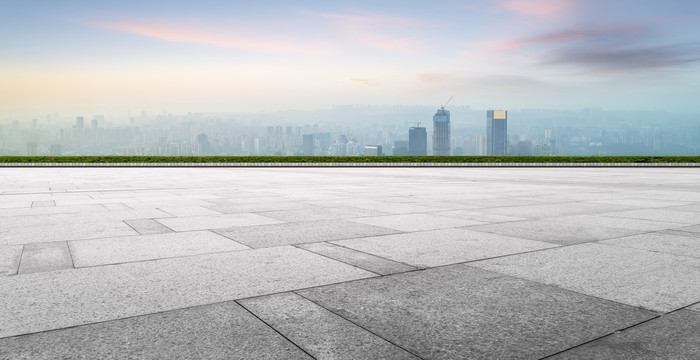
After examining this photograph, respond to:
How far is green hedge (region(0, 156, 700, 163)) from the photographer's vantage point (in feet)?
119

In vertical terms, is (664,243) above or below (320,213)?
below

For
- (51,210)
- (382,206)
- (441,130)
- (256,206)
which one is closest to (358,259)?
(382,206)

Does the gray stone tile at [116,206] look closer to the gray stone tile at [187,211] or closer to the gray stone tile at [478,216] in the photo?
the gray stone tile at [187,211]

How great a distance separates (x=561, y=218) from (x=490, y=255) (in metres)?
3.90

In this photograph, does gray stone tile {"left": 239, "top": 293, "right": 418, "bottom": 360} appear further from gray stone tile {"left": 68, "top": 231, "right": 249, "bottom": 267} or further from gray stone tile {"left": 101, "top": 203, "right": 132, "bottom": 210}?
gray stone tile {"left": 101, "top": 203, "right": 132, "bottom": 210}

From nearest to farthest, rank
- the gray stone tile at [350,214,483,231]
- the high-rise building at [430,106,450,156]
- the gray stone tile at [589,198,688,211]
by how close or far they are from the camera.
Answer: the gray stone tile at [350,214,483,231]
the gray stone tile at [589,198,688,211]
the high-rise building at [430,106,450,156]

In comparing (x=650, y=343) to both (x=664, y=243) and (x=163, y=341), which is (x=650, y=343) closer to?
(x=163, y=341)

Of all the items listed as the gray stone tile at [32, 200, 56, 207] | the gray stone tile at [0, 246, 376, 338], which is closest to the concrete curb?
the gray stone tile at [32, 200, 56, 207]

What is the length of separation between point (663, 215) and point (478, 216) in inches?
140

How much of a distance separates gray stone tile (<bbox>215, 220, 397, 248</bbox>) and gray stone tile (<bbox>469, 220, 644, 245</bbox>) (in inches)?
68.9

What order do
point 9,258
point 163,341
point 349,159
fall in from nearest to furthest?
point 163,341 → point 9,258 → point 349,159

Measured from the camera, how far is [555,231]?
790 centimetres

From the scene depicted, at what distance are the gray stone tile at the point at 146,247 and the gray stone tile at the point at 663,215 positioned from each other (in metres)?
7.32

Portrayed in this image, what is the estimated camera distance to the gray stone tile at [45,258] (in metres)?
5.44
